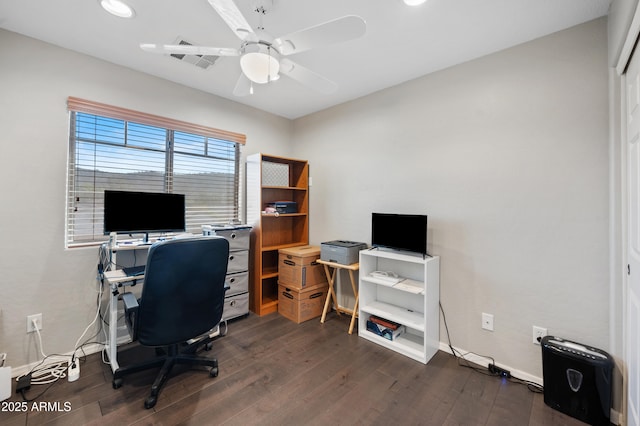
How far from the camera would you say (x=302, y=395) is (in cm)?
190

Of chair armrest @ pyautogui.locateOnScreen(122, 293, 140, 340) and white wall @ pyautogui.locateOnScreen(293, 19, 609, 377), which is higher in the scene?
white wall @ pyautogui.locateOnScreen(293, 19, 609, 377)

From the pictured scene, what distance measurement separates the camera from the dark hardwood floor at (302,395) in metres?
1.69

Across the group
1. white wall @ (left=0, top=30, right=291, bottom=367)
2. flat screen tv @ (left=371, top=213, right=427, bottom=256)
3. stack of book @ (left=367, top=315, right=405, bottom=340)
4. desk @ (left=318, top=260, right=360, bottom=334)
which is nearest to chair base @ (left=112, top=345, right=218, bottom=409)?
white wall @ (left=0, top=30, right=291, bottom=367)

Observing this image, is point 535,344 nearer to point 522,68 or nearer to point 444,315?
point 444,315

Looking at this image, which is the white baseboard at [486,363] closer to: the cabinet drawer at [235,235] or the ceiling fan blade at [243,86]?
the cabinet drawer at [235,235]

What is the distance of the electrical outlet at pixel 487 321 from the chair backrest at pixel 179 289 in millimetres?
2172

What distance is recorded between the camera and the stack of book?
8.50 ft

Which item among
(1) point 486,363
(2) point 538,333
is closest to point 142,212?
(1) point 486,363

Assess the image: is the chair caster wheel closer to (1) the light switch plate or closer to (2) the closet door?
(1) the light switch plate

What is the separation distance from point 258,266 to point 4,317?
6.72 feet

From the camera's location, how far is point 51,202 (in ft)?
7.29

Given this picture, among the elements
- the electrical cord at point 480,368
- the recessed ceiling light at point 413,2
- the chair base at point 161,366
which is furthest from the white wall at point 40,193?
the electrical cord at point 480,368

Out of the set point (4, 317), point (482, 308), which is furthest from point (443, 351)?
point (4, 317)

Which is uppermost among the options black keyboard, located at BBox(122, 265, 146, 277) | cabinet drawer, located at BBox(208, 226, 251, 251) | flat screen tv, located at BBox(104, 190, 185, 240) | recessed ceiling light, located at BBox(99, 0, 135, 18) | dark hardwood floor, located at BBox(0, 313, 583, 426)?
recessed ceiling light, located at BBox(99, 0, 135, 18)
